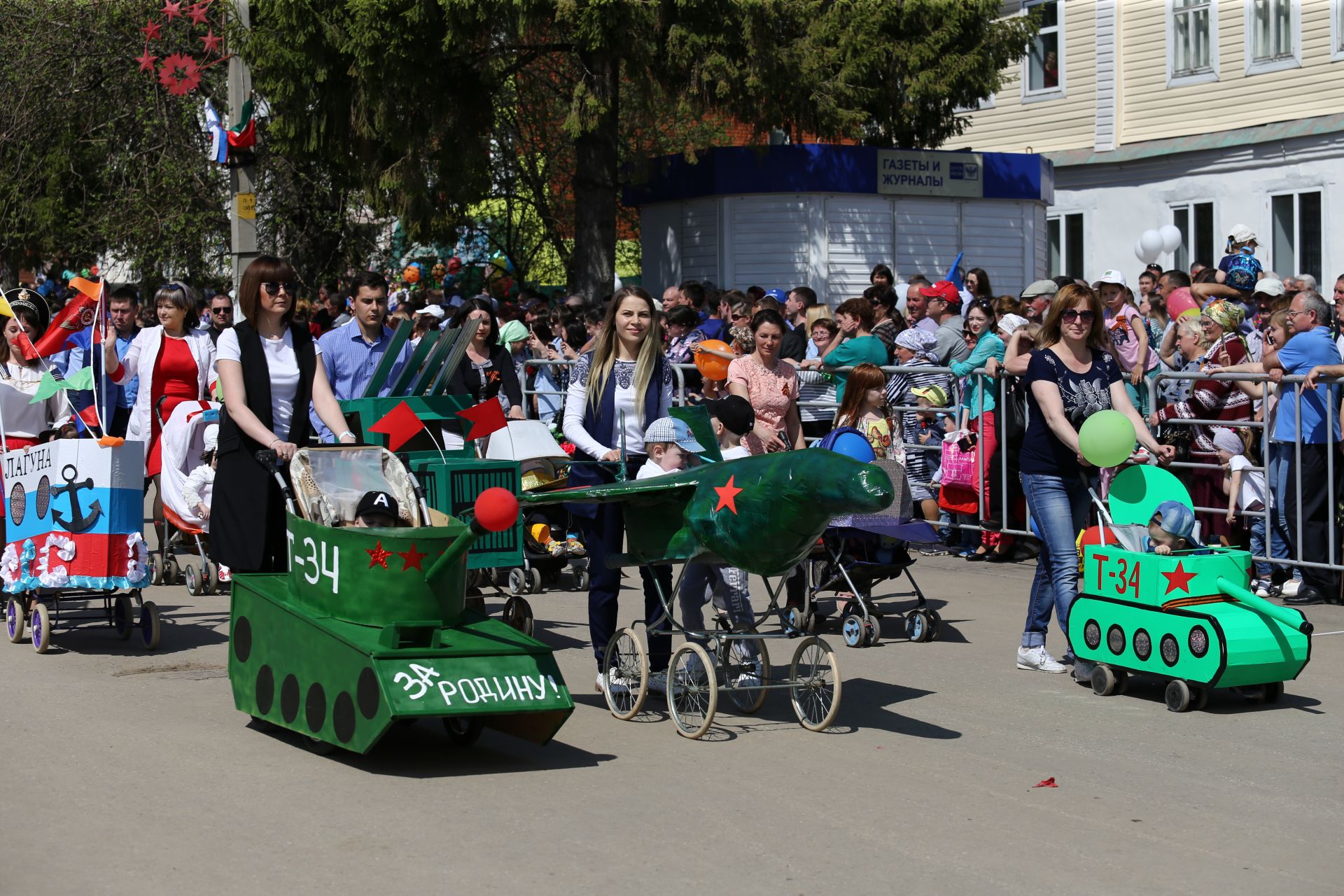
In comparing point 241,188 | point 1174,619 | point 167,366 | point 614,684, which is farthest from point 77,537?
point 241,188

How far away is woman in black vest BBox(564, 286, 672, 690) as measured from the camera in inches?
317

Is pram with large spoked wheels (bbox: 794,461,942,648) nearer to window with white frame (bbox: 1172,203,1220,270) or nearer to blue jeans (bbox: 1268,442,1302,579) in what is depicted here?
blue jeans (bbox: 1268,442,1302,579)

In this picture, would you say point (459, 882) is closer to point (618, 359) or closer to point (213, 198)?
point (618, 359)

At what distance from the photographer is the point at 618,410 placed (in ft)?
26.9

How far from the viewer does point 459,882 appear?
5.25 m

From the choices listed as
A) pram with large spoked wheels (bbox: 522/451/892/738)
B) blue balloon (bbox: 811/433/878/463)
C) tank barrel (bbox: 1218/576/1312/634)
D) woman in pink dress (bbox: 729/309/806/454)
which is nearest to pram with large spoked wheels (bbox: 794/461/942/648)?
blue balloon (bbox: 811/433/878/463)

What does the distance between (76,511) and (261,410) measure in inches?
78.4

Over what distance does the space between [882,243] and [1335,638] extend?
14.9 metres

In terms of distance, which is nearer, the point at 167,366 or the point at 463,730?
the point at 463,730

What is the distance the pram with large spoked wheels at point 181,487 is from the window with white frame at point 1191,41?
20719mm

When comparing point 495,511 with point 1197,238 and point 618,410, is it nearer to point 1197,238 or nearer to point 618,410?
Answer: point 618,410

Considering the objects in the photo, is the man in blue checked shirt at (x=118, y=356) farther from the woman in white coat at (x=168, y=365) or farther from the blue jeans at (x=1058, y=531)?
the blue jeans at (x=1058, y=531)

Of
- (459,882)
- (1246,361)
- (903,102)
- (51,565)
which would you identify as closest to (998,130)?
(903,102)

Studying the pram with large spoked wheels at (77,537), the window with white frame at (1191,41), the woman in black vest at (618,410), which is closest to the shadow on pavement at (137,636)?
the pram with large spoked wheels at (77,537)
